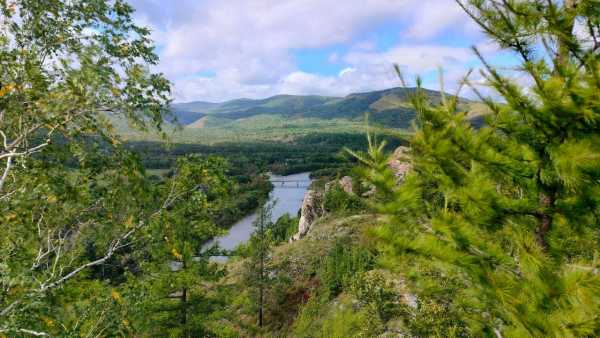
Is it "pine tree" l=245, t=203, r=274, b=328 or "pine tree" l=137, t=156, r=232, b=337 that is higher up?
"pine tree" l=137, t=156, r=232, b=337

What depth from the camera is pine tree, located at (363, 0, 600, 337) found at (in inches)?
119

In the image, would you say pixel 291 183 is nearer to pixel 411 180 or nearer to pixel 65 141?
pixel 65 141

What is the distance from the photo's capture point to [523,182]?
3715 millimetres

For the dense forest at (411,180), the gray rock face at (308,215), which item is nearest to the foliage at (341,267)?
the dense forest at (411,180)

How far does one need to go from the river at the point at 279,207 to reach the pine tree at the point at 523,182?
62.2 meters

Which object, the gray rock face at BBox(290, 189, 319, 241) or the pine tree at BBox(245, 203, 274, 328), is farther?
the gray rock face at BBox(290, 189, 319, 241)

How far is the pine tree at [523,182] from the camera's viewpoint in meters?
3.02

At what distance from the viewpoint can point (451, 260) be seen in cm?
350

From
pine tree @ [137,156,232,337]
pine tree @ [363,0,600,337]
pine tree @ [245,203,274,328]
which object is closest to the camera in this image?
pine tree @ [363,0,600,337]

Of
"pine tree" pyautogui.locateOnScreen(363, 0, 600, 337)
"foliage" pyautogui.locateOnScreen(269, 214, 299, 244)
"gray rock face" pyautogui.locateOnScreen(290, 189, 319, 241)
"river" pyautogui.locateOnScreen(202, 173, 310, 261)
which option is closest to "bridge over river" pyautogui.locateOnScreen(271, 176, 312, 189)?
"river" pyautogui.locateOnScreen(202, 173, 310, 261)

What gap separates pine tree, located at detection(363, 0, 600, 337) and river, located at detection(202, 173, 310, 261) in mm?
62235

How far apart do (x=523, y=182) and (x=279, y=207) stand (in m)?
110

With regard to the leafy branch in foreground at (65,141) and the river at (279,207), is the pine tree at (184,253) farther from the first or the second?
the river at (279,207)

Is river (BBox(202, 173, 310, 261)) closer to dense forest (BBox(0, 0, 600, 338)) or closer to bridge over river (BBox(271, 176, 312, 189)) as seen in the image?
bridge over river (BBox(271, 176, 312, 189))
